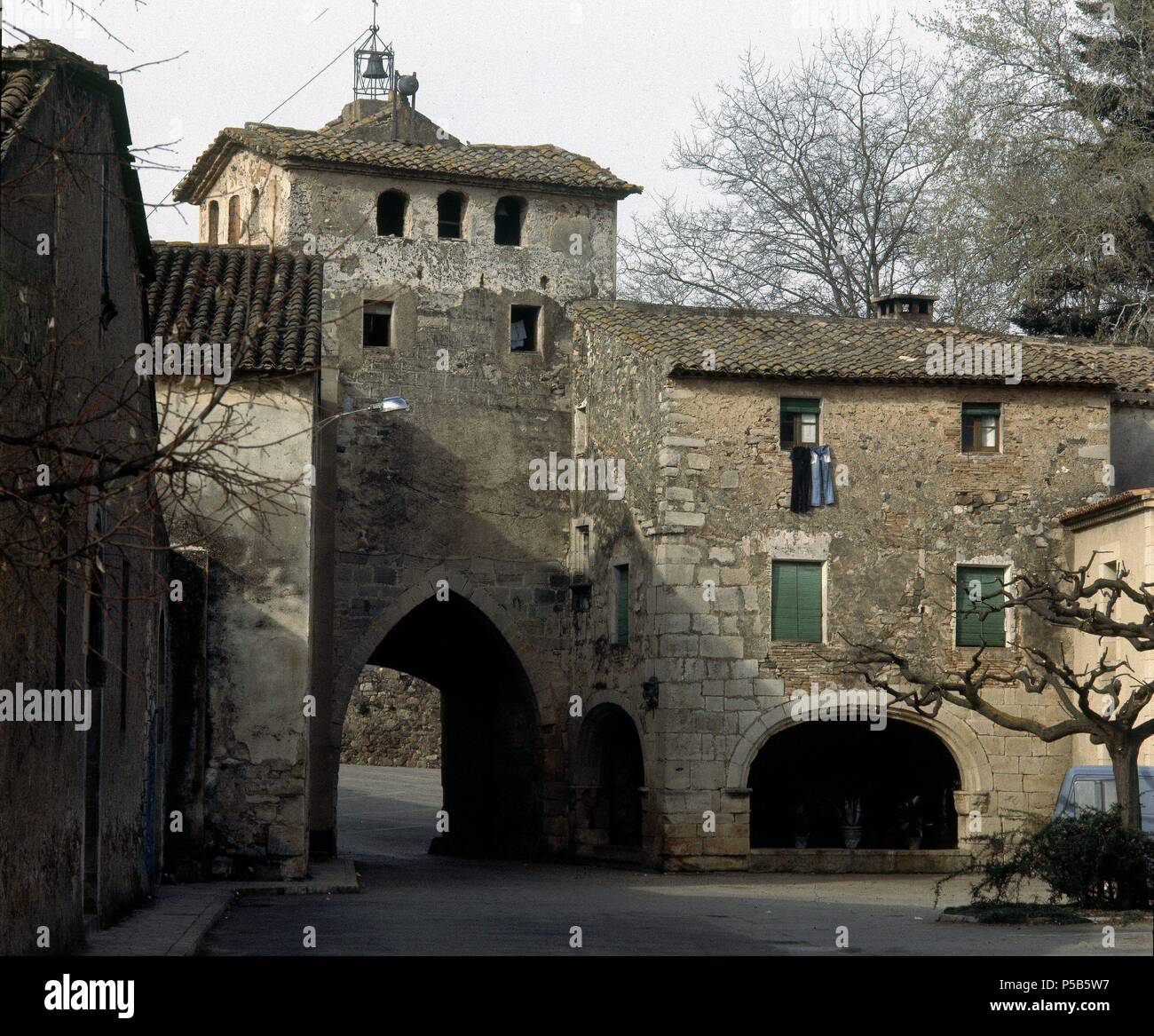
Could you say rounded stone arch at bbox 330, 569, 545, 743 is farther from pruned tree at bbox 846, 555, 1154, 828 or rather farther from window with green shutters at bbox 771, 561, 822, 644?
pruned tree at bbox 846, 555, 1154, 828

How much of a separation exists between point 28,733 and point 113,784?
501cm

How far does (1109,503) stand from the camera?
2684 cm

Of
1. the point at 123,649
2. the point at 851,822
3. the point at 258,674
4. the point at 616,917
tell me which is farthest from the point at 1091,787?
the point at 123,649

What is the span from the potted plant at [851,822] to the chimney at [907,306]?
27.9 feet

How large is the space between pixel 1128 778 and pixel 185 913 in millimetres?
8851

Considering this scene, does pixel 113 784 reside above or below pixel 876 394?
below

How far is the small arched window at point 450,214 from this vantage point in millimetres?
32094

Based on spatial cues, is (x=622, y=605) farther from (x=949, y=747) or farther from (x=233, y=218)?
(x=233, y=218)

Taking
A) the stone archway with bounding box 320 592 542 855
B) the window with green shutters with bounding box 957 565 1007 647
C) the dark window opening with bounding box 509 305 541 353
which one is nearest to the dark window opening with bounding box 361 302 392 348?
the dark window opening with bounding box 509 305 541 353

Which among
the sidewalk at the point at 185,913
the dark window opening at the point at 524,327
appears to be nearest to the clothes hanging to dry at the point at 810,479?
the dark window opening at the point at 524,327
